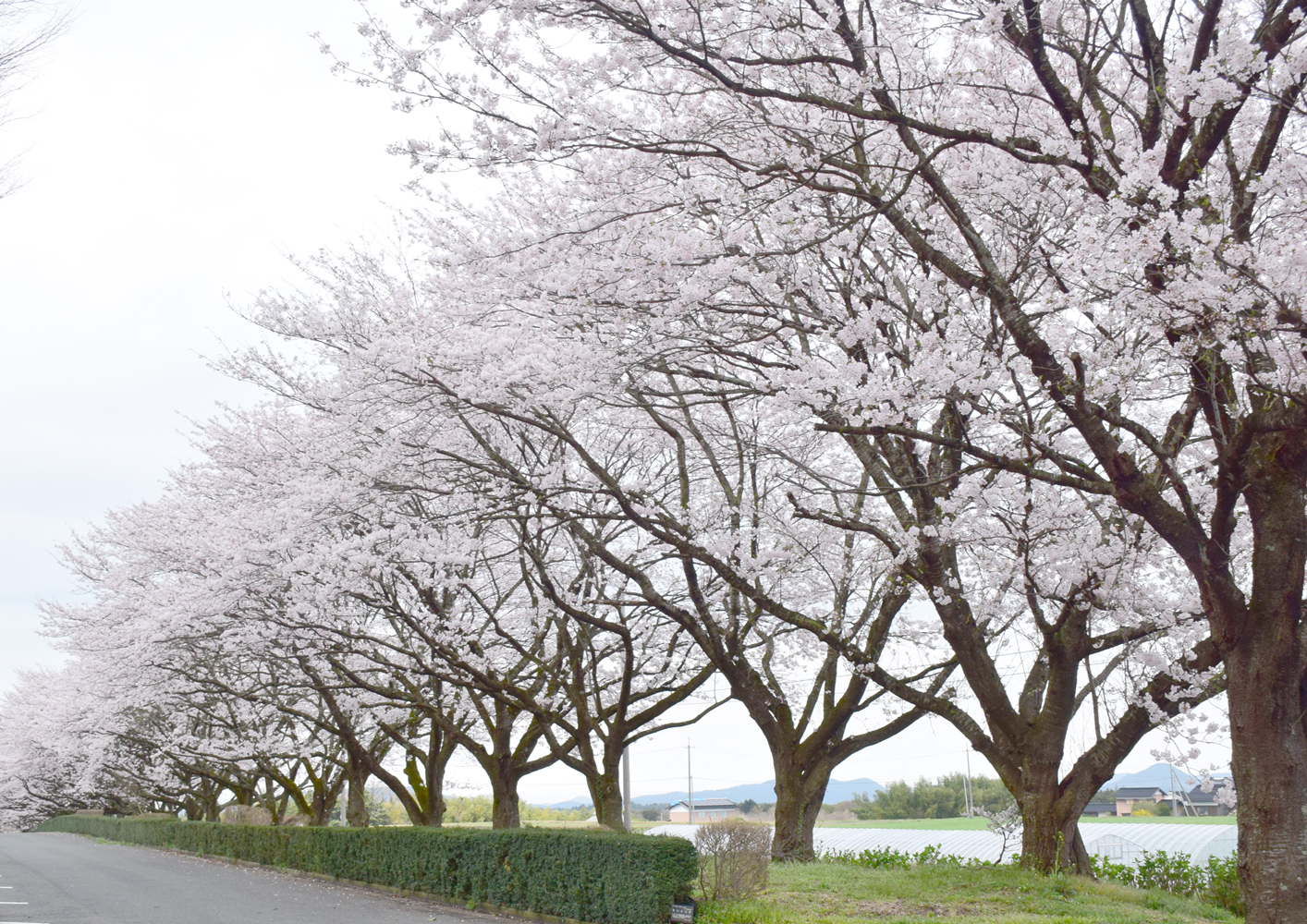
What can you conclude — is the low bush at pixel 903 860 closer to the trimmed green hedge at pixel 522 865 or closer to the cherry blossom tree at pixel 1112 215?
the trimmed green hedge at pixel 522 865

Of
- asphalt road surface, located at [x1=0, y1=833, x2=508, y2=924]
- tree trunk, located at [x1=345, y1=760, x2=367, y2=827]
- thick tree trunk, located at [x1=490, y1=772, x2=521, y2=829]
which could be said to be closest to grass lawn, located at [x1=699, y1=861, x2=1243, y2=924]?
asphalt road surface, located at [x1=0, y1=833, x2=508, y2=924]

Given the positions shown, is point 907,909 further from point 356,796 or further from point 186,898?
point 356,796

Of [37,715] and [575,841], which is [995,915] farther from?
[37,715]

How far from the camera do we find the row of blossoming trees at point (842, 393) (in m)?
6.21

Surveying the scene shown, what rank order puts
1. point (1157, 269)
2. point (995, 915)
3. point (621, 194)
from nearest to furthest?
point (1157, 269), point (621, 194), point (995, 915)

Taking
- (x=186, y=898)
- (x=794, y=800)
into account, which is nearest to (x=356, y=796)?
(x=186, y=898)

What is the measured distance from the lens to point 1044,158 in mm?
6402

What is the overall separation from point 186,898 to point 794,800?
8.49 m

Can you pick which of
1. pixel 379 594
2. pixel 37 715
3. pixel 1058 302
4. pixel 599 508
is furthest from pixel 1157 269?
pixel 37 715

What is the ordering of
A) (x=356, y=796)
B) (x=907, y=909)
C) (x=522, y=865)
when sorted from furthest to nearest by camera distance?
(x=356, y=796), (x=522, y=865), (x=907, y=909)

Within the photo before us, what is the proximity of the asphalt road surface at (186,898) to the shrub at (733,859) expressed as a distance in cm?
276

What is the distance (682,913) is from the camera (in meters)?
9.11

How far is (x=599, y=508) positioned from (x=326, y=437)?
12.4 ft

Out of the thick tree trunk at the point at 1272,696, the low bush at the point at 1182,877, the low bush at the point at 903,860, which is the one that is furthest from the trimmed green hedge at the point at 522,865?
the low bush at the point at 1182,877
